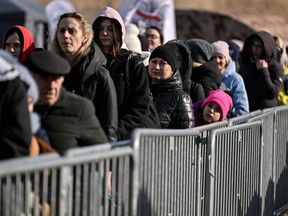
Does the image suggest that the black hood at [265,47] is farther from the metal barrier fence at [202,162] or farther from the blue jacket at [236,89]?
the metal barrier fence at [202,162]

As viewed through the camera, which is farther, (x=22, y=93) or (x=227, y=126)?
(x=227, y=126)

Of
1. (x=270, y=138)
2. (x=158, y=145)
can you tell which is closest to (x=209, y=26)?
(x=270, y=138)

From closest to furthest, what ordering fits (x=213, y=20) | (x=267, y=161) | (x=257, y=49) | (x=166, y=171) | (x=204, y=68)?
1. (x=166, y=171)
2. (x=267, y=161)
3. (x=204, y=68)
4. (x=257, y=49)
5. (x=213, y=20)

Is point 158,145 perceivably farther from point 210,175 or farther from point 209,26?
point 209,26

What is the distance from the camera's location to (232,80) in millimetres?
12258

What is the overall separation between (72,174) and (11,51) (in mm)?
2773

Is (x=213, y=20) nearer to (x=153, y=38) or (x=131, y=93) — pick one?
(x=153, y=38)

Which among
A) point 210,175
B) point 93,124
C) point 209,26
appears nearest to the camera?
point 93,124

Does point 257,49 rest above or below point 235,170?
above

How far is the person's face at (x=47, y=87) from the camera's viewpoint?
705 centimetres

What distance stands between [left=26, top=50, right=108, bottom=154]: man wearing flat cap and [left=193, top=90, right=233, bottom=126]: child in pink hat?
293 cm

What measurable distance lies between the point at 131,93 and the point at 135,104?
94mm

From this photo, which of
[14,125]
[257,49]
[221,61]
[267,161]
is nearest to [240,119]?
[267,161]

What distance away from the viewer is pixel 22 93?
21.4 ft
